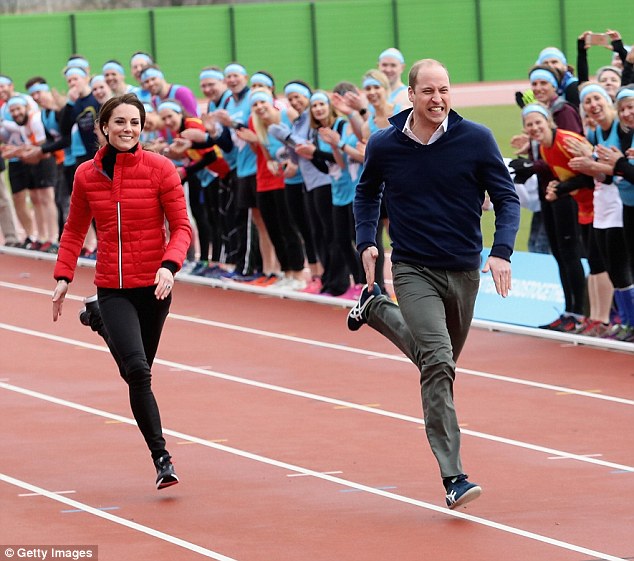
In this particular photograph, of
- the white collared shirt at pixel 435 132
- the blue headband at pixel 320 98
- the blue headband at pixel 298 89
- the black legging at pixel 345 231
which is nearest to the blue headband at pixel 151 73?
the blue headband at pixel 298 89

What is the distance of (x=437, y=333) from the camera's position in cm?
842

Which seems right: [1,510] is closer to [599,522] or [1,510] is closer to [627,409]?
[599,522]

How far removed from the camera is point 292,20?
5253 cm

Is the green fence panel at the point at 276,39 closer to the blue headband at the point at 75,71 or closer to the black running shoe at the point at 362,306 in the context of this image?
the blue headband at the point at 75,71

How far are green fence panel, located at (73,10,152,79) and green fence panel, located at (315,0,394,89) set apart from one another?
18.8 ft

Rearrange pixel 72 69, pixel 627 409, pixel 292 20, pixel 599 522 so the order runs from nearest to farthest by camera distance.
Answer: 1. pixel 599 522
2. pixel 627 409
3. pixel 72 69
4. pixel 292 20

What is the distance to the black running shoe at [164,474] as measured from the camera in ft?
29.5

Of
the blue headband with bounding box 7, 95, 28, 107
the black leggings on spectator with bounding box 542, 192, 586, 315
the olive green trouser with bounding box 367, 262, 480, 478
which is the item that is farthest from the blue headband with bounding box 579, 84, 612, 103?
the blue headband with bounding box 7, 95, 28, 107

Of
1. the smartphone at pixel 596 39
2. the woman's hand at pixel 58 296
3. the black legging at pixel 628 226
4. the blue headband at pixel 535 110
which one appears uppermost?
the smartphone at pixel 596 39

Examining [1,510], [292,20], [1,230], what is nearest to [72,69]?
[1,230]

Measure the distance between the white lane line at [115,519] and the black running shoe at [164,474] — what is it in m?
0.40

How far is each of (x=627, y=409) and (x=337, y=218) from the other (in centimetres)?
577

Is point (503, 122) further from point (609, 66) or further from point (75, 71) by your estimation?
point (609, 66)

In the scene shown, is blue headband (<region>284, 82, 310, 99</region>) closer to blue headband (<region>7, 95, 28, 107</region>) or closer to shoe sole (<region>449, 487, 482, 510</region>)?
blue headband (<region>7, 95, 28, 107</region>)
